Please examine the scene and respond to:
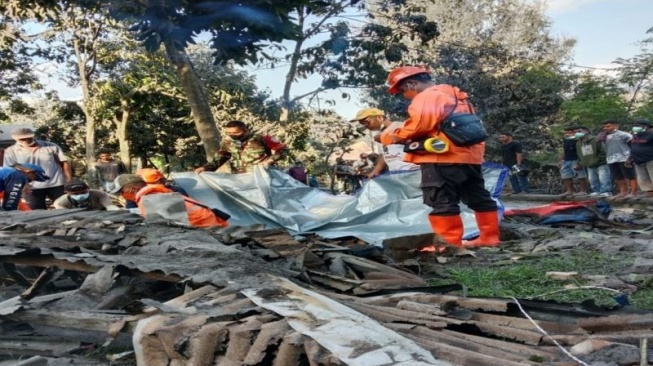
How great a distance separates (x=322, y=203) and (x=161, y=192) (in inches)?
72.1

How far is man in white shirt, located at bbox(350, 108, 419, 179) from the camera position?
655cm

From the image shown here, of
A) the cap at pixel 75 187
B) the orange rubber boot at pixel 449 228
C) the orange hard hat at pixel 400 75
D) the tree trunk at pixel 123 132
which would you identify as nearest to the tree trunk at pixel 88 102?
the tree trunk at pixel 123 132

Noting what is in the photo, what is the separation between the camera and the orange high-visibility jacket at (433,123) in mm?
5059

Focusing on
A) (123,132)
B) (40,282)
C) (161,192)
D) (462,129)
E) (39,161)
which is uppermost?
(123,132)

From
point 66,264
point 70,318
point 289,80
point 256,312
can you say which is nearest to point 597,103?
point 289,80

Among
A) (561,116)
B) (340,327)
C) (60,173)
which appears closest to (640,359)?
(340,327)

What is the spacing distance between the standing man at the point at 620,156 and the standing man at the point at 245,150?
19.3 feet

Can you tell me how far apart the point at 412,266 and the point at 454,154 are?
1.17m

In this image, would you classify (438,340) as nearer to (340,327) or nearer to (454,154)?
(340,327)

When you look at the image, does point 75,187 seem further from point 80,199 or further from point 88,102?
point 88,102

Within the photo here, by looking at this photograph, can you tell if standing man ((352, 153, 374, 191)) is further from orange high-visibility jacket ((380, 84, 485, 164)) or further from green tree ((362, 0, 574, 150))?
orange high-visibility jacket ((380, 84, 485, 164))

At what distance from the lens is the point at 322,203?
23.2 feet

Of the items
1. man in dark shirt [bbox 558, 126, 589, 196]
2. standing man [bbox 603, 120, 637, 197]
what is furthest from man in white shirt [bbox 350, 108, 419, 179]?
man in dark shirt [bbox 558, 126, 589, 196]

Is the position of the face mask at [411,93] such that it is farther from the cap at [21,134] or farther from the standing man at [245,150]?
the cap at [21,134]
